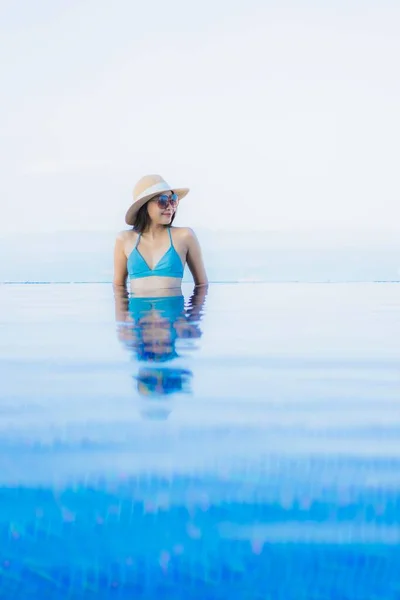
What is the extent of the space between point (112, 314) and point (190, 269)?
118 centimetres

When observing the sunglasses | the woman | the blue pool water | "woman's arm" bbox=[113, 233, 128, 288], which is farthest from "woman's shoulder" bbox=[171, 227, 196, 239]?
the blue pool water

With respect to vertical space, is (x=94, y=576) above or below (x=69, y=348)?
above

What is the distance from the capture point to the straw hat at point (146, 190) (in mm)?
4398

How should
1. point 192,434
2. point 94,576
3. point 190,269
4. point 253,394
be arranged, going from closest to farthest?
1. point 94,576
2. point 192,434
3. point 253,394
4. point 190,269

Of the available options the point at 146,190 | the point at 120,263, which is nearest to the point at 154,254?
the point at 120,263

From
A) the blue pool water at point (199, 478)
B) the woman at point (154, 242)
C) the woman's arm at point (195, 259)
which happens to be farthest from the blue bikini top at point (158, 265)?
the blue pool water at point (199, 478)

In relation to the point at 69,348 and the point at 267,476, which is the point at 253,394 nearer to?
the point at 267,476

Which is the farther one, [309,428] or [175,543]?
[309,428]

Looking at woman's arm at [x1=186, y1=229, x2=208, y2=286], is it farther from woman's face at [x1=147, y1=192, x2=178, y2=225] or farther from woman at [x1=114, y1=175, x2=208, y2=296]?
woman's face at [x1=147, y1=192, x2=178, y2=225]

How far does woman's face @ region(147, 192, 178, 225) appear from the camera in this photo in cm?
452

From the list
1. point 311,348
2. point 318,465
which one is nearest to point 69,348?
point 311,348

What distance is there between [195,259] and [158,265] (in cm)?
28

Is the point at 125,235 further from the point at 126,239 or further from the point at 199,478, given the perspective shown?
the point at 199,478

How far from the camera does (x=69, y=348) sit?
8.45ft
